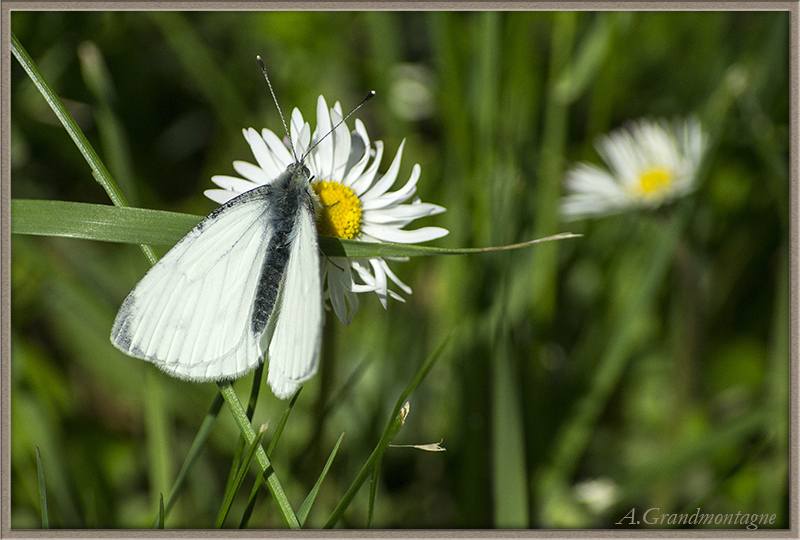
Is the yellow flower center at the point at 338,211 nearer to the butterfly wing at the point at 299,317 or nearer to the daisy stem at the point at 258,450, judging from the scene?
the butterfly wing at the point at 299,317

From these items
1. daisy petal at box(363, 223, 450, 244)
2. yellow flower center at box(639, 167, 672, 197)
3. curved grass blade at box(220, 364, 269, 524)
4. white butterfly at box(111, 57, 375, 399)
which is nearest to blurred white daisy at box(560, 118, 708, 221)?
yellow flower center at box(639, 167, 672, 197)

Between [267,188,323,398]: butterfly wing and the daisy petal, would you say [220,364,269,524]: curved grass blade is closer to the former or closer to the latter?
[267,188,323,398]: butterfly wing

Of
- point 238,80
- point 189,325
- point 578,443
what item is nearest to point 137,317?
point 189,325

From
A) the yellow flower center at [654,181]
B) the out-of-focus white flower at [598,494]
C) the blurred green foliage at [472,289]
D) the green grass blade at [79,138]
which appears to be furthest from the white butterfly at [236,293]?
the yellow flower center at [654,181]

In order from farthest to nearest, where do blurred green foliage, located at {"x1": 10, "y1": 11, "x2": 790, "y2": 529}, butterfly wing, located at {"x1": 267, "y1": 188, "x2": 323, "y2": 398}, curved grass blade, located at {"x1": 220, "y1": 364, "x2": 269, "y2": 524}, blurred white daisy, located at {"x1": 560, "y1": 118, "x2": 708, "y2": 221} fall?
blurred white daisy, located at {"x1": 560, "y1": 118, "x2": 708, "y2": 221}, blurred green foliage, located at {"x1": 10, "y1": 11, "x2": 790, "y2": 529}, curved grass blade, located at {"x1": 220, "y1": 364, "x2": 269, "y2": 524}, butterfly wing, located at {"x1": 267, "y1": 188, "x2": 323, "y2": 398}

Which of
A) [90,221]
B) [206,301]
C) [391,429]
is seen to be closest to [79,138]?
[90,221]

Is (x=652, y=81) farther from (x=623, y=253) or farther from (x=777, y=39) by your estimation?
(x=623, y=253)

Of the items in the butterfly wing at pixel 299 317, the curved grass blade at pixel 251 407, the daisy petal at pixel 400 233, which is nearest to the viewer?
the butterfly wing at pixel 299 317

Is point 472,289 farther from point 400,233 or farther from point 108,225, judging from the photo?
point 108,225
